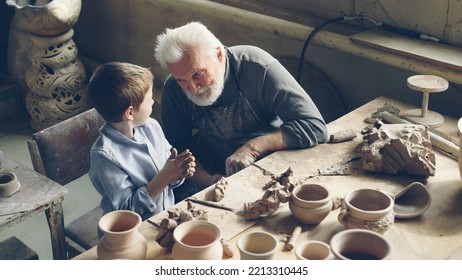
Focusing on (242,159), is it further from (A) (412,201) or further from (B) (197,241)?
(B) (197,241)

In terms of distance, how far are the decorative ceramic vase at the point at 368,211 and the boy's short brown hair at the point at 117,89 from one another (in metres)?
1.04

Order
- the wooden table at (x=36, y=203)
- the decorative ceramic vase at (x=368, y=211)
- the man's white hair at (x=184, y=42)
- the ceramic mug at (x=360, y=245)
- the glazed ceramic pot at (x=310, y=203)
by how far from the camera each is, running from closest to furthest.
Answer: the ceramic mug at (x=360, y=245)
the decorative ceramic vase at (x=368, y=211)
the glazed ceramic pot at (x=310, y=203)
the wooden table at (x=36, y=203)
the man's white hair at (x=184, y=42)

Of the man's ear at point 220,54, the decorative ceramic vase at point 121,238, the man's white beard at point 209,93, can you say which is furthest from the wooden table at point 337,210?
the man's ear at point 220,54

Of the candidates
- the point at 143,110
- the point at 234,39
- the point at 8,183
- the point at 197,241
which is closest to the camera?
the point at 197,241

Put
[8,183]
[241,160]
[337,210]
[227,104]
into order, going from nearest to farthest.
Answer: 1. [337,210]
2. [8,183]
3. [241,160]
4. [227,104]

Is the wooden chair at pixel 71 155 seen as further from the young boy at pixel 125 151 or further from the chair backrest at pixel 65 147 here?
the young boy at pixel 125 151

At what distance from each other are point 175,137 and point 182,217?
3.95 ft

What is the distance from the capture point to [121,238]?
208 centimetres

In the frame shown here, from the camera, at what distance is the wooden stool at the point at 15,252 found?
3.41m

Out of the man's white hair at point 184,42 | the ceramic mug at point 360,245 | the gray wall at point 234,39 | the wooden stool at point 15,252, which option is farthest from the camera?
the gray wall at point 234,39

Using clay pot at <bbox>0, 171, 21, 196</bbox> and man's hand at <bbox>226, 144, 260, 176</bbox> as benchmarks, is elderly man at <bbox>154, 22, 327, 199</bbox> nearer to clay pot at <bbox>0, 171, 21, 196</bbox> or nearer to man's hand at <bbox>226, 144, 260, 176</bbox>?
man's hand at <bbox>226, 144, 260, 176</bbox>

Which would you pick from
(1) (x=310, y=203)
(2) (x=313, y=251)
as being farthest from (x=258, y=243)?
(1) (x=310, y=203)

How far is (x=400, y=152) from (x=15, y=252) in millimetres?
2198

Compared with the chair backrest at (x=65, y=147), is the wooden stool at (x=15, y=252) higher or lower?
lower
